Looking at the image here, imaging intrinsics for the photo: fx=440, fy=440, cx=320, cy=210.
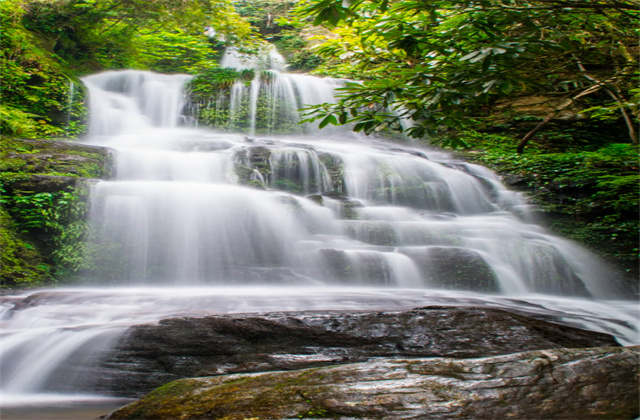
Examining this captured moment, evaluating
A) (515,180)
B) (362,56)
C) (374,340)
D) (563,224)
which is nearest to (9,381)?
(374,340)

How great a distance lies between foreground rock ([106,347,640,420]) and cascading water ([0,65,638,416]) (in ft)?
3.97

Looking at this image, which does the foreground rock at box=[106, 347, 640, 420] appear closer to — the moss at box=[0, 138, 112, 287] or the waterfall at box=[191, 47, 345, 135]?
the moss at box=[0, 138, 112, 287]

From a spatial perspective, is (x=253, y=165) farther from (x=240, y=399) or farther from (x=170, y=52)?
(x=170, y=52)

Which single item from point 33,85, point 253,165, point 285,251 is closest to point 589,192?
point 285,251

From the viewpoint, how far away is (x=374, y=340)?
3008 millimetres

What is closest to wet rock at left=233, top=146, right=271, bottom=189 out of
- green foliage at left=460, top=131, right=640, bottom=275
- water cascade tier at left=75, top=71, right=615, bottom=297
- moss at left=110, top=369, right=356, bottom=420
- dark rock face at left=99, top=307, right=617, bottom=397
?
water cascade tier at left=75, top=71, right=615, bottom=297

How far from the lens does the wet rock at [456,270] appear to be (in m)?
5.46

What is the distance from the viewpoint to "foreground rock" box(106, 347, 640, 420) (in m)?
1.98

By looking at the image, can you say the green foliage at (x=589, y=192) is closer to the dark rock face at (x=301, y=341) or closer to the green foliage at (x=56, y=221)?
the dark rock face at (x=301, y=341)

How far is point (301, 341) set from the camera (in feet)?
9.82

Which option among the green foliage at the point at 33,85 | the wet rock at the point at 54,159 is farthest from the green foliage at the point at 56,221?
Result: the green foliage at the point at 33,85

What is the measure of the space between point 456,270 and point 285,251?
2.26m

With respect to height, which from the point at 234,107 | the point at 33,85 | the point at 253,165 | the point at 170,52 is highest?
the point at 170,52

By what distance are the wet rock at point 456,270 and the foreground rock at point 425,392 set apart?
10.1 ft
